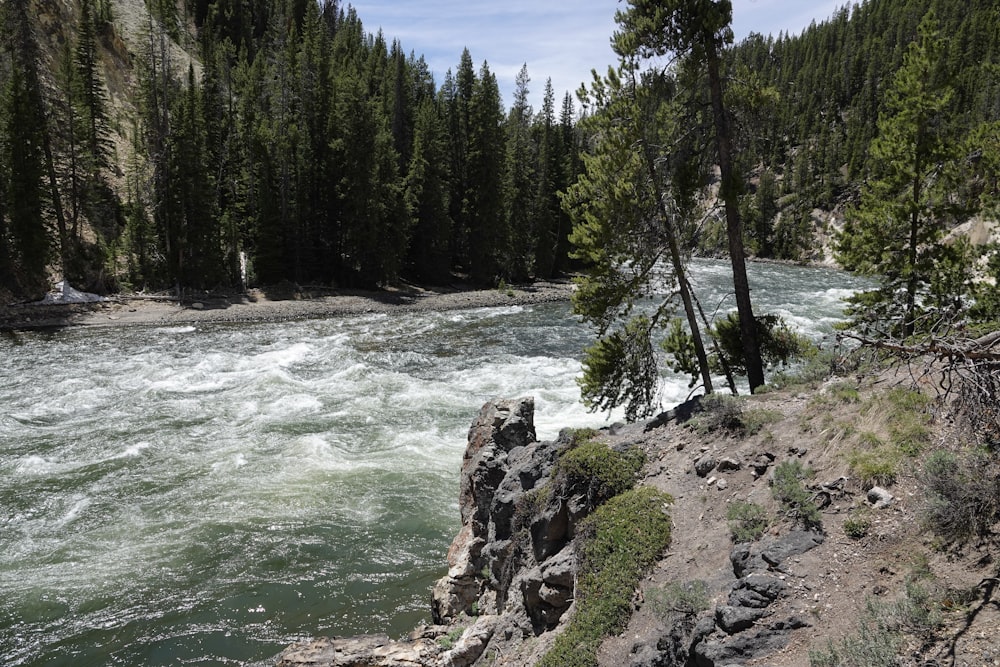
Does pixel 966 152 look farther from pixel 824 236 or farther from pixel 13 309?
pixel 824 236

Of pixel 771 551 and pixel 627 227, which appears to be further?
pixel 627 227

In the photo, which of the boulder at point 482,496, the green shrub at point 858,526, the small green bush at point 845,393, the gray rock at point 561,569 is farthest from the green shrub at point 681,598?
the small green bush at point 845,393

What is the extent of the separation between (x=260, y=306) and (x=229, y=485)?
27840 mm

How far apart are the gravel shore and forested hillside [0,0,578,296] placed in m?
2.55

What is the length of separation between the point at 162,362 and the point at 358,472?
1499 centimetres

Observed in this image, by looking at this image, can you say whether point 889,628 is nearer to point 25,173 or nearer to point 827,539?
point 827,539

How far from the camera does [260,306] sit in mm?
41250

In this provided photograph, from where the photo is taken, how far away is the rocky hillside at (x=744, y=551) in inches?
213

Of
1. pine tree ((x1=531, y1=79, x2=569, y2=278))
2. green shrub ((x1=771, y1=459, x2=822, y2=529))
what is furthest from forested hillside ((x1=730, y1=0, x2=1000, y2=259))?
green shrub ((x1=771, y1=459, x2=822, y2=529))

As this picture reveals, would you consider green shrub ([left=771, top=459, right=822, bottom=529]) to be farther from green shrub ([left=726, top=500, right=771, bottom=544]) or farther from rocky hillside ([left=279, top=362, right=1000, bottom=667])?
green shrub ([left=726, top=500, right=771, bottom=544])

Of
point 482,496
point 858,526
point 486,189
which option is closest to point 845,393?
point 858,526

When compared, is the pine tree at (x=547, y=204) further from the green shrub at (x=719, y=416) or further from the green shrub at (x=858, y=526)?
the green shrub at (x=858, y=526)

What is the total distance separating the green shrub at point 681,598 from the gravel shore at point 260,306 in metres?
35.0

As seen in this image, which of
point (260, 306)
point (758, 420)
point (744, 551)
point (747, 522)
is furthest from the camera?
point (260, 306)
